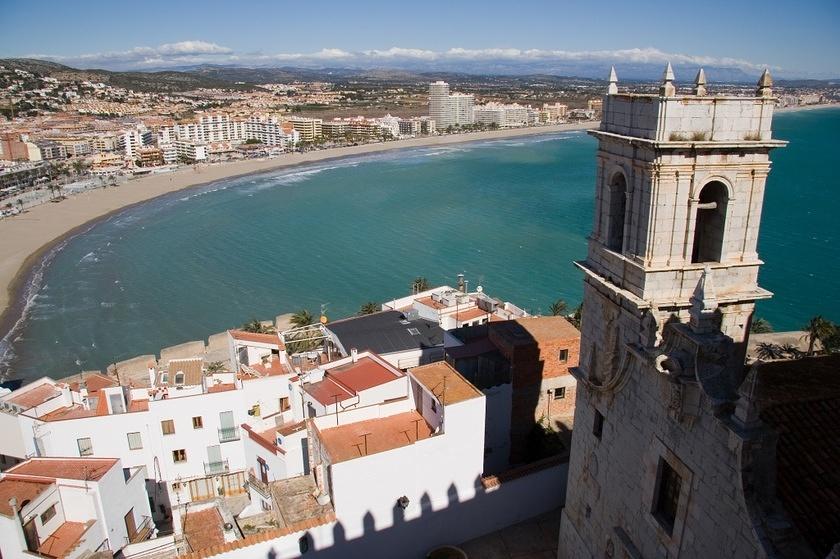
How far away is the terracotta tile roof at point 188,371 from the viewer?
1076 inches

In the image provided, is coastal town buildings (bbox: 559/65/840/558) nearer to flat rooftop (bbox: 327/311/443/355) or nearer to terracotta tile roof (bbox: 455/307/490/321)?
flat rooftop (bbox: 327/311/443/355)

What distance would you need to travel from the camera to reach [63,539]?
1794 centimetres

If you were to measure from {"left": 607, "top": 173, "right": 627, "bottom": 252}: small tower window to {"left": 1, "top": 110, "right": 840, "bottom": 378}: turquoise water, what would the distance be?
155ft

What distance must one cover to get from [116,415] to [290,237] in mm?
67511

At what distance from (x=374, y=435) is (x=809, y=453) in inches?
487

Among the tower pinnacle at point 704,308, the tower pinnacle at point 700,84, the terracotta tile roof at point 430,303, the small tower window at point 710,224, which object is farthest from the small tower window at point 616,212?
the terracotta tile roof at point 430,303

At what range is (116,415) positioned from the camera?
81.1 ft

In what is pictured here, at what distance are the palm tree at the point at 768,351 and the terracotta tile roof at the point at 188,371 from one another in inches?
1133

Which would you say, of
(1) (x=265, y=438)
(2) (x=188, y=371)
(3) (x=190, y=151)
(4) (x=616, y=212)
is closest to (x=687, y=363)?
(4) (x=616, y=212)

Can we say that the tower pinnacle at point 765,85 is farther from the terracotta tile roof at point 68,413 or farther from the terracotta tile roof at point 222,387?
the terracotta tile roof at point 68,413

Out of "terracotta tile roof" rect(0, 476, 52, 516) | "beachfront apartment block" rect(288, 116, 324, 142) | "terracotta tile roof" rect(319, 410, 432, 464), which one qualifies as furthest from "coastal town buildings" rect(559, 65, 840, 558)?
"beachfront apartment block" rect(288, 116, 324, 142)

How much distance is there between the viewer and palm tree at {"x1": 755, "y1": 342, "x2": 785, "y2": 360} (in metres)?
34.4

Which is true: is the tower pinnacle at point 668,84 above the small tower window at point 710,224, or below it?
above

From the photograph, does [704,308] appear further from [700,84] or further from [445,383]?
[445,383]
